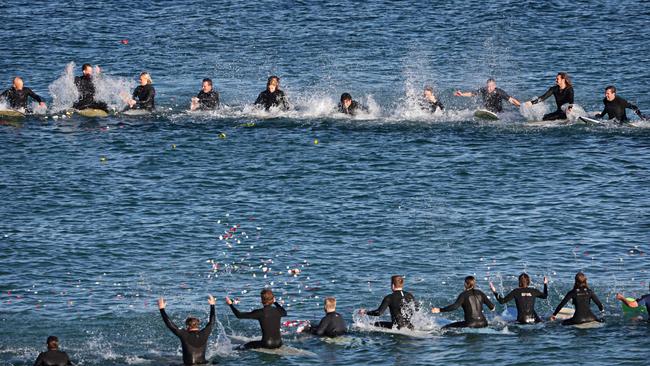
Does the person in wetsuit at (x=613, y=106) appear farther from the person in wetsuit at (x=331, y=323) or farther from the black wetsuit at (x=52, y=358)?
the black wetsuit at (x=52, y=358)

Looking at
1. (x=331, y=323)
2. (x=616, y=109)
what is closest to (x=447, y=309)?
(x=331, y=323)

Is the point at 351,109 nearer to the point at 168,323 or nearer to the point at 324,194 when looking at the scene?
the point at 324,194

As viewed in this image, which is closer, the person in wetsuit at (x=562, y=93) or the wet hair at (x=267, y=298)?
the wet hair at (x=267, y=298)

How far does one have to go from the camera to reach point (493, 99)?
161ft

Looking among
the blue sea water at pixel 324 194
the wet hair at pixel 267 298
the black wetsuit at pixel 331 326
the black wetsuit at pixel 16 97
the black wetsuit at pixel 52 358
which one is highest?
the black wetsuit at pixel 16 97

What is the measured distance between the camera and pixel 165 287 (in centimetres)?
3459

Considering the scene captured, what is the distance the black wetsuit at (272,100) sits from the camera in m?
49.9

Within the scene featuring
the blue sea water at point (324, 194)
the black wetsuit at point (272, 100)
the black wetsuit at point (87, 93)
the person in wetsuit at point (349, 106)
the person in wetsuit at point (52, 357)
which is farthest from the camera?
the black wetsuit at point (87, 93)

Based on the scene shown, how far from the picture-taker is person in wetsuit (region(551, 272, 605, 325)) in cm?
3120

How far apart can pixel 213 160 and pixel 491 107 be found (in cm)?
1091

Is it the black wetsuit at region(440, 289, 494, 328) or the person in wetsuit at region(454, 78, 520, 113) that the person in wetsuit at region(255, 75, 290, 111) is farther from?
the black wetsuit at region(440, 289, 494, 328)

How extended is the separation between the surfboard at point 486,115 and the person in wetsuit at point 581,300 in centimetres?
1801

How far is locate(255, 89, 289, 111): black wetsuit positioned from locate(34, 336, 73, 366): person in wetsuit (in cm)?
2334

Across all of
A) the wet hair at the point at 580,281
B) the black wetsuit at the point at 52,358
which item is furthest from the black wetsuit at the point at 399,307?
the black wetsuit at the point at 52,358
